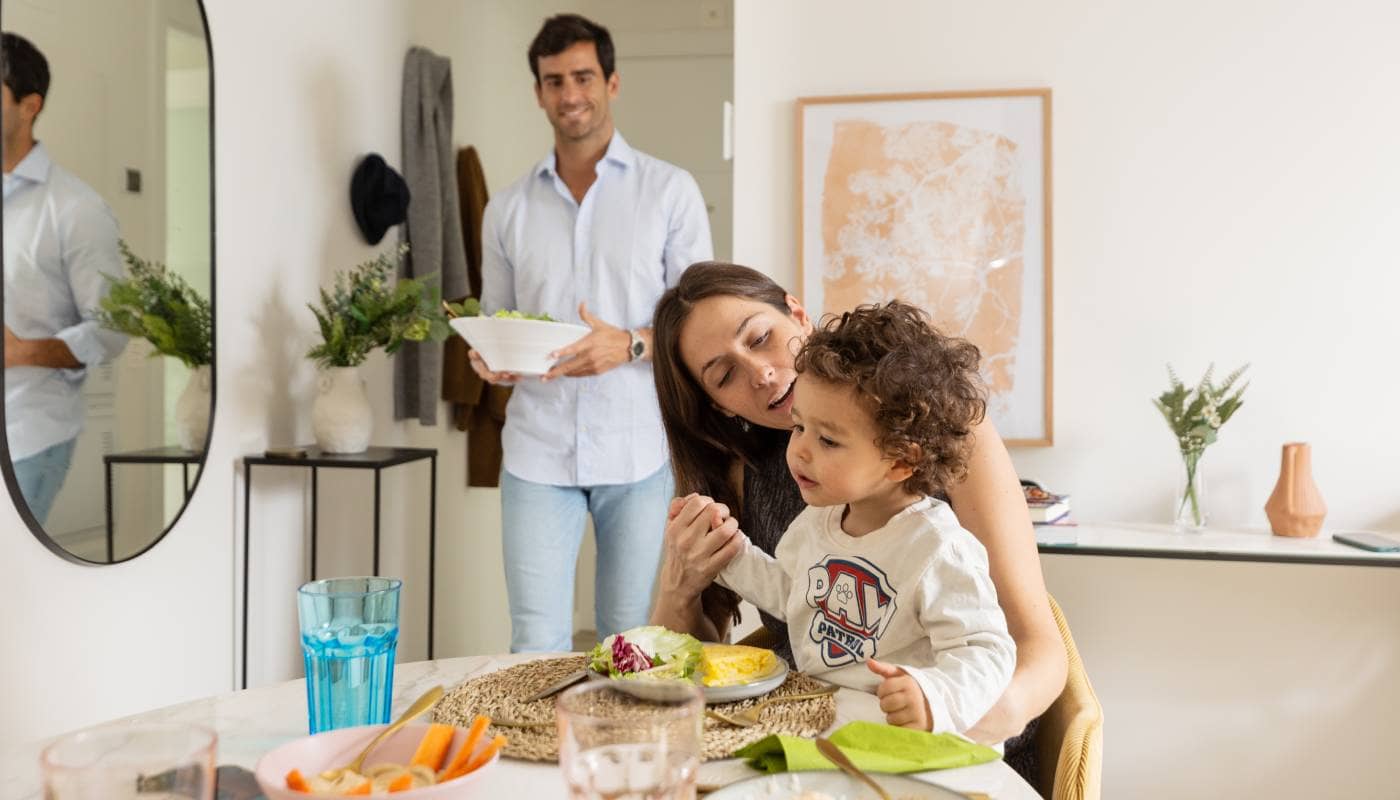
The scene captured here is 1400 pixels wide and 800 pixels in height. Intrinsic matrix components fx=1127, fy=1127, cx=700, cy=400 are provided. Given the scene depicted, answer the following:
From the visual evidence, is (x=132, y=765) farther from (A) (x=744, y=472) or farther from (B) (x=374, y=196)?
(B) (x=374, y=196)

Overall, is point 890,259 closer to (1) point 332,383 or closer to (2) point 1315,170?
(2) point 1315,170

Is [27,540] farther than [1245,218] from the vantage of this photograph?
No

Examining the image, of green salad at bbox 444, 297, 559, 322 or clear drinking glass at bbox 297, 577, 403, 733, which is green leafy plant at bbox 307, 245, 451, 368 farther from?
clear drinking glass at bbox 297, 577, 403, 733

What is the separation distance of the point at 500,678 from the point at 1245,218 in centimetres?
216

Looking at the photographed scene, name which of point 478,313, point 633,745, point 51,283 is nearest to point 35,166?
point 51,283

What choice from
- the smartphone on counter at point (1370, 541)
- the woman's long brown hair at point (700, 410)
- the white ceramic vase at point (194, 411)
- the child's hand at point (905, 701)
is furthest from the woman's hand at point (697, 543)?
the smartphone on counter at point (1370, 541)

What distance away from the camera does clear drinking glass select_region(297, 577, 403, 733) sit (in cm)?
96

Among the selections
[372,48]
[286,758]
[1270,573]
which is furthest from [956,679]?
[372,48]

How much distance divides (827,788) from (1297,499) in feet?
6.40

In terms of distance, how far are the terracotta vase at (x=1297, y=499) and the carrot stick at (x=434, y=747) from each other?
6.97ft

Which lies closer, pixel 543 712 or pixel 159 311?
pixel 543 712

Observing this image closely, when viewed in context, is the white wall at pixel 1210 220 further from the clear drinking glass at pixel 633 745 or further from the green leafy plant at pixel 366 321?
the clear drinking glass at pixel 633 745

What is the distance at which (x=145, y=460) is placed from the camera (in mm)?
2295

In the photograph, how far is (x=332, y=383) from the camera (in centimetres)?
277
